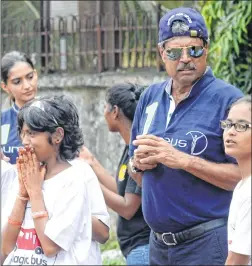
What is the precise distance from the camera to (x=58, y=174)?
14.6ft

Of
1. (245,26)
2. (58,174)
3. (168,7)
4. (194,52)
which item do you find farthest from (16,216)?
(168,7)

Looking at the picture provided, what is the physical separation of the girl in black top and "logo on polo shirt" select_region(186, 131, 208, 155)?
94cm

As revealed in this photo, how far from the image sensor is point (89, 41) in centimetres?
950

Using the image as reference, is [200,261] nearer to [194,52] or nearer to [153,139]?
[153,139]

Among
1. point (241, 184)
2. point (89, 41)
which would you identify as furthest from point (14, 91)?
point (89, 41)

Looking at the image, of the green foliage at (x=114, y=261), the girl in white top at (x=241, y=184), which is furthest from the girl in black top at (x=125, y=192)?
the green foliage at (x=114, y=261)

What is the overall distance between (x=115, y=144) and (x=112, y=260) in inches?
56.0

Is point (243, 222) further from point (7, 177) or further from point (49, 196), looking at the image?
point (7, 177)

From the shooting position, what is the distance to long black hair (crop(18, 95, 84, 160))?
4.48 meters

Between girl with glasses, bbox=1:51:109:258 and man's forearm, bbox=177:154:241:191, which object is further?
girl with glasses, bbox=1:51:109:258

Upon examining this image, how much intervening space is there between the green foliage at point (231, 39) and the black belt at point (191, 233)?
11.0ft

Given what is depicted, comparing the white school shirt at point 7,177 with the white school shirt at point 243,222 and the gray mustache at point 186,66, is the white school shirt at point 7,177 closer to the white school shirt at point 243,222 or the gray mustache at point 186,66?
the gray mustache at point 186,66

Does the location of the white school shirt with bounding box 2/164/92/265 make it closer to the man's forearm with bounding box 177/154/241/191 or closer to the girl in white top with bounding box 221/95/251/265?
the man's forearm with bounding box 177/154/241/191

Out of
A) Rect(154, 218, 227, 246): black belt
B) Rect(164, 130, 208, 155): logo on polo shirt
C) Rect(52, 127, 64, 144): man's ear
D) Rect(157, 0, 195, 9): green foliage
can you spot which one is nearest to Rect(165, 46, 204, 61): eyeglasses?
Rect(164, 130, 208, 155): logo on polo shirt
